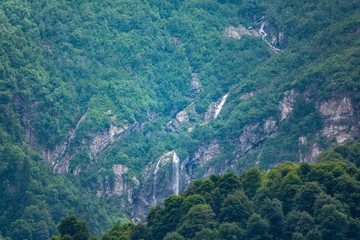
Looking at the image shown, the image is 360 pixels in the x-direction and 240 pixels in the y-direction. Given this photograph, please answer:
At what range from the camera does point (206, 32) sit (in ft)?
518

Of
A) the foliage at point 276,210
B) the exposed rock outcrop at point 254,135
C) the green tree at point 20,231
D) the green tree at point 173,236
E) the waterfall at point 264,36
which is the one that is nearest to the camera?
the foliage at point 276,210

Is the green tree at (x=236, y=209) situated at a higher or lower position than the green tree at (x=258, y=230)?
lower

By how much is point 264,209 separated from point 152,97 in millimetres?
66625

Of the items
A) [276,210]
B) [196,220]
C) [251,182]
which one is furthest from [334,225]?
[251,182]

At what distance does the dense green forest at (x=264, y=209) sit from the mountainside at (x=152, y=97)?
93.5 ft

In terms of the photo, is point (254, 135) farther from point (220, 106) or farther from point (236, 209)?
point (236, 209)

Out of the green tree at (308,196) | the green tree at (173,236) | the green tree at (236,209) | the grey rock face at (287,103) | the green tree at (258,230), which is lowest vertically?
the grey rock face at (287,103)

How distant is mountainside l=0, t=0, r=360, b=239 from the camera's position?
119750mm

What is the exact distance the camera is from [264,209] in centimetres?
8169

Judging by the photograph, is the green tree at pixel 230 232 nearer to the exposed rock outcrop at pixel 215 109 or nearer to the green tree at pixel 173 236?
the green tree at pixel 173 236

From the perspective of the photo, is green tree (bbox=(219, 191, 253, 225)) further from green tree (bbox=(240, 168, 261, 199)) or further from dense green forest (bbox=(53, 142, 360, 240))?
green tree (bbox=(240, 168, 261, 199))

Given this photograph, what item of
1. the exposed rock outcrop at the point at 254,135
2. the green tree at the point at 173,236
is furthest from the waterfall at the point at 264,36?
the green tree at the point at 173,236

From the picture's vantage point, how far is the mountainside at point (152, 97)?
11975cm

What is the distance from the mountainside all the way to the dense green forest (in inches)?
1122
